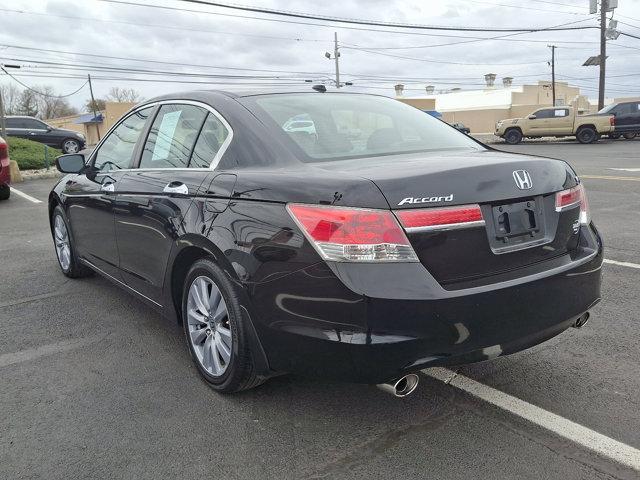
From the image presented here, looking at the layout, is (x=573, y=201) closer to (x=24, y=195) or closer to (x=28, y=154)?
(x=24, y=195)

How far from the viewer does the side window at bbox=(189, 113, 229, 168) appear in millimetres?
3074

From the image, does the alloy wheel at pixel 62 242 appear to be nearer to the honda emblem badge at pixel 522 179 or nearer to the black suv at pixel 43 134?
the honda emblem badge at pixel 522 179

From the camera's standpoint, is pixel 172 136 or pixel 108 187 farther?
pixel 108 187

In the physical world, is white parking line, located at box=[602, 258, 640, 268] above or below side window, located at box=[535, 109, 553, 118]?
below

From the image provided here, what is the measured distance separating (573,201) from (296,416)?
1724 millimetres

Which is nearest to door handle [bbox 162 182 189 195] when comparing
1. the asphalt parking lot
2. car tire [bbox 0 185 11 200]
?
the asphalt parking lot

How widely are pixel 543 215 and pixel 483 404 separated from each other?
0.99 m

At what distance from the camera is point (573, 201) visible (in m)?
2.79

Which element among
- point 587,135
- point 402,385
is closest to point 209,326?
point 402,385

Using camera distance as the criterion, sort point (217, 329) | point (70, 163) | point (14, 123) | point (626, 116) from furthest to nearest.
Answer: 1. point (626, 116)
2. point (14, 123)
3. point (70, 163)
4. point (217, 329)

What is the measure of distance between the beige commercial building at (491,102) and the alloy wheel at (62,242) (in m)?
47.2

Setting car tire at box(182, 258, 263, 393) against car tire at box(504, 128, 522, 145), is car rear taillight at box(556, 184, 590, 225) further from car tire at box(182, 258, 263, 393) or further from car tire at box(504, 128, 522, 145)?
car tire at box(504, 128, 522, 145)

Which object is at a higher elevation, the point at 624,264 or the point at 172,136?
the point at 172,136

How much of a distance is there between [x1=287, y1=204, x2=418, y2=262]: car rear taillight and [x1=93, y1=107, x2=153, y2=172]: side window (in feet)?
7.26
